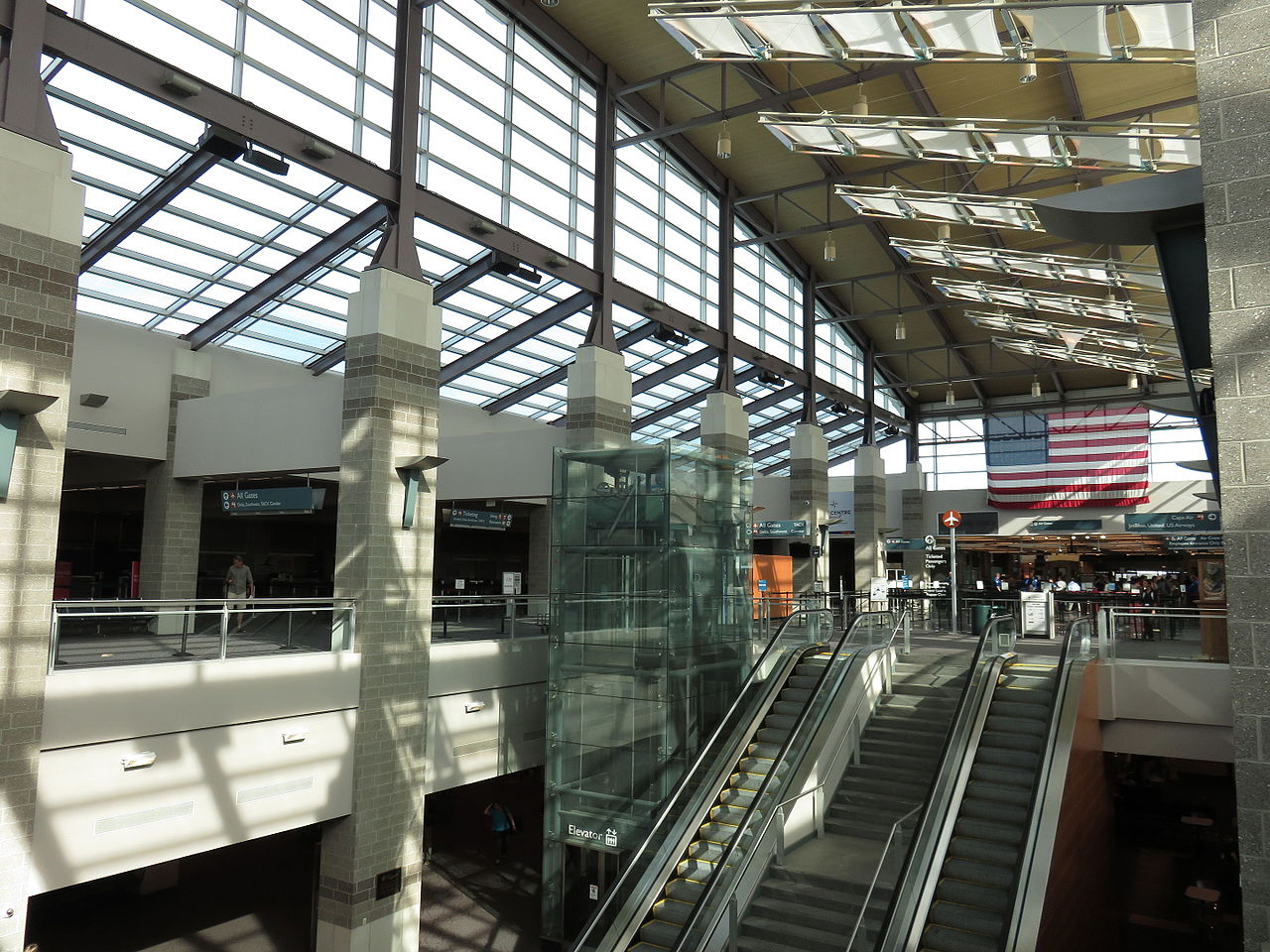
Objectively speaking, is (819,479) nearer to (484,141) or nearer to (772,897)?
(484,141)

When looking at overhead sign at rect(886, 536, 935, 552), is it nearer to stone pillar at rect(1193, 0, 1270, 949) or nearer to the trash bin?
the trash bin

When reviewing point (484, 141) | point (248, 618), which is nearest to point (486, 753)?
point (248, 618)

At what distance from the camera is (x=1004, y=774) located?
11656mm

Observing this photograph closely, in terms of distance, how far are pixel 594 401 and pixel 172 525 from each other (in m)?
8.08

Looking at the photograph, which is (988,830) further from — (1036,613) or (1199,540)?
(1199,540)

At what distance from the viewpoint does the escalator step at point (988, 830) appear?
10672mm

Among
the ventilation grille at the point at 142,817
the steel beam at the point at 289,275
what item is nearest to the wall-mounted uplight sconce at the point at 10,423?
the ventilation grille at the point at 142,817

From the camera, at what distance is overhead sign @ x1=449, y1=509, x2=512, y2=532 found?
16797 mm

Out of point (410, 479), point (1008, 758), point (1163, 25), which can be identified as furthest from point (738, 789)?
point (1163, 25)

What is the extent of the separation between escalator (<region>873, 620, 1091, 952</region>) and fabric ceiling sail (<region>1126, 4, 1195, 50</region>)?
7.80 m

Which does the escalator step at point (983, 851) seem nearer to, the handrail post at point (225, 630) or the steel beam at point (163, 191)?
the handrail post at point (225, 630)

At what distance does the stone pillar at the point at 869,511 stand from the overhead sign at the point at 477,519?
17849mm

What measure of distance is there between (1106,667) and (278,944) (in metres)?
13.5

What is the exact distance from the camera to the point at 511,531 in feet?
114
